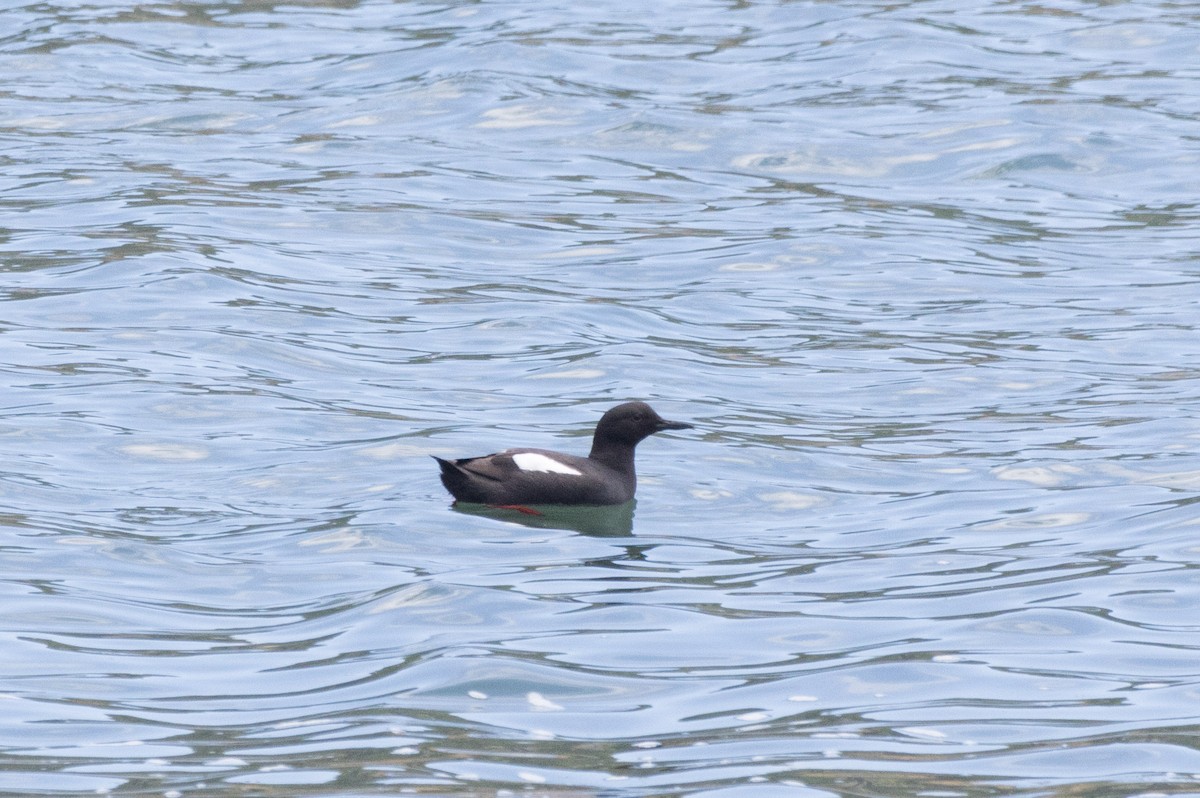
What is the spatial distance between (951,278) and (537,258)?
11.2ft

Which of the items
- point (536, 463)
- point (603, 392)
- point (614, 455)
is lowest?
point (603, 392)

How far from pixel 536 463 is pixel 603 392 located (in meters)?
2.66

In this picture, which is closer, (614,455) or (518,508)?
(518,508)

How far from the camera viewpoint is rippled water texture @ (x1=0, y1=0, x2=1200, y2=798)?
7.00 metres

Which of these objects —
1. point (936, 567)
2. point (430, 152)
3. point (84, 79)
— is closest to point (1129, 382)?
point (936, 567)

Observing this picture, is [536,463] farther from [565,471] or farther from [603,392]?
[603,392]

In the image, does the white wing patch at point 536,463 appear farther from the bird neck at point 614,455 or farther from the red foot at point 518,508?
the bird neck at point 614,455

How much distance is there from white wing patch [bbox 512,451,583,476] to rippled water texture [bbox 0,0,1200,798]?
327 mm

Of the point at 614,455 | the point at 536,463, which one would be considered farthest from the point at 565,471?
the point at 614,455

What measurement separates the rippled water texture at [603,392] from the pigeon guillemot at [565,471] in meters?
0.20

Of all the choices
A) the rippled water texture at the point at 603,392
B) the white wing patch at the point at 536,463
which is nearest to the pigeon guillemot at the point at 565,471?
the white wing patch at the point at 536,463

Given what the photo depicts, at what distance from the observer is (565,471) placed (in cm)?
1035

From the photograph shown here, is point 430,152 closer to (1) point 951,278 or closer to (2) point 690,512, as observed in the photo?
(1) point 951,278

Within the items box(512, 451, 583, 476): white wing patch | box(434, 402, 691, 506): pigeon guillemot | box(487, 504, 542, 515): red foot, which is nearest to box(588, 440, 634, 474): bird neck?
box(434, 402, 691, 506): pigeon guillemot
